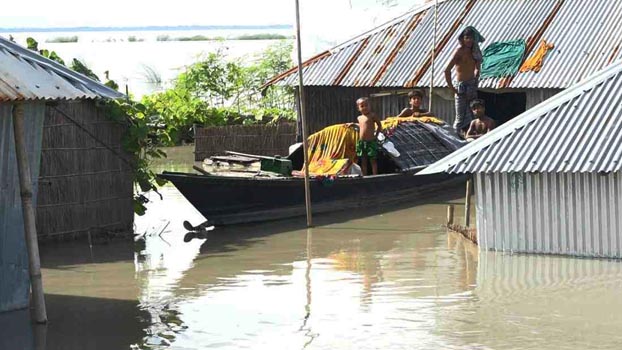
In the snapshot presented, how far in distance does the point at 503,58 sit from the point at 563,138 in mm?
8437

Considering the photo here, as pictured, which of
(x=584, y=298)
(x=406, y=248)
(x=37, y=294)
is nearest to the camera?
(x=37, y=294)

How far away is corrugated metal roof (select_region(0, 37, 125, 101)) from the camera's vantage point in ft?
29.6

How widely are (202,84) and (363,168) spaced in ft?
43.6

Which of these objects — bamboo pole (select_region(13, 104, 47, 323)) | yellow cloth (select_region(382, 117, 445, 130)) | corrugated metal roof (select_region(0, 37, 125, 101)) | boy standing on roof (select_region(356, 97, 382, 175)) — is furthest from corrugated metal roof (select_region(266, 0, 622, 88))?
bamboo pole (select_region(13, 104, 47, 323))

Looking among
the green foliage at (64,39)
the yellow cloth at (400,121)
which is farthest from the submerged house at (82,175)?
the green foliage at (64,39)

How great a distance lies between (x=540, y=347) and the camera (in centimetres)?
878

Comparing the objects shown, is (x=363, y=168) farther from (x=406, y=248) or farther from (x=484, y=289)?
(x=484, y=289)

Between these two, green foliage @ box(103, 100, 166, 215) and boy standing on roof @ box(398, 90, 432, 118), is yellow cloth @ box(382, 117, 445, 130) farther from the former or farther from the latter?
green foliage @ box(103, 100, 166, 215)

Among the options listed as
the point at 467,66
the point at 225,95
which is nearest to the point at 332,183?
the point at 467,66

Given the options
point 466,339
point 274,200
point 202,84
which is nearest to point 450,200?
point 274,200

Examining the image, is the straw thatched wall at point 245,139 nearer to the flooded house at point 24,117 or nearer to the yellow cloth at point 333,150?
the yellow cloth at point 333,150

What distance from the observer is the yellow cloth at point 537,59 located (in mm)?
19766

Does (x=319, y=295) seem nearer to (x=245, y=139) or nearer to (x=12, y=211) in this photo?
(x=12, y=211)

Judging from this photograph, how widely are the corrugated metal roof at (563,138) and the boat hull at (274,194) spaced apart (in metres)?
3.65
